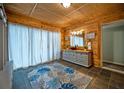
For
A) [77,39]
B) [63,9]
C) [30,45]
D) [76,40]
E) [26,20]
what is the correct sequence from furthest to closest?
[76,40] → [77,39] → [30,45] → [26,20] → [63,9]

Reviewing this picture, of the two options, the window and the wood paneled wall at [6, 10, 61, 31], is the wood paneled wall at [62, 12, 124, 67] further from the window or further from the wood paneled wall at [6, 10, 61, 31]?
the wood paneled wall at [6, 10, 61, 31]

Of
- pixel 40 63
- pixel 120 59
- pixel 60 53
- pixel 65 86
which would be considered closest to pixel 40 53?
pixel 40 63

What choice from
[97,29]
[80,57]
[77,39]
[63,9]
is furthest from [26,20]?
[97,29]

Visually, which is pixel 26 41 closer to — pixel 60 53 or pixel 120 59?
pixel 60 53

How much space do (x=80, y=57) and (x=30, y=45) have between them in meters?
2.48

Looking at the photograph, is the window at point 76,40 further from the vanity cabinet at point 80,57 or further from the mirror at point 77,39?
the vanity cabinet at point 80,57

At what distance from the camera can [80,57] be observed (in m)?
3.88

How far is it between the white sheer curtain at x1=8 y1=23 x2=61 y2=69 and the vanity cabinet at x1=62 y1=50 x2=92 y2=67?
1010mm

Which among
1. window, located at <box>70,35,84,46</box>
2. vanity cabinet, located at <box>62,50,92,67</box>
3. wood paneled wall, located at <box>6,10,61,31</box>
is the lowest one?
vanity cabinet, located at <box>62,50,92,67</box>

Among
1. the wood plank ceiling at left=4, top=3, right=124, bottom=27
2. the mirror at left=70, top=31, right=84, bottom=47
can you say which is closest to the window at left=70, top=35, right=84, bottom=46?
the mirror at left=70, top=31, right=84, bottom=47

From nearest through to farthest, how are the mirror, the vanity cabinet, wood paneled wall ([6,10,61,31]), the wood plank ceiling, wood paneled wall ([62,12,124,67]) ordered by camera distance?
the wood plank ceiling → wood paneled wall ([6,10,61,31]) → wood paneled wall ([62,12,124,67]) → the vanity cabinet → the mirror

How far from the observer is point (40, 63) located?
4.20 m

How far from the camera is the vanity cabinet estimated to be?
3623 mm

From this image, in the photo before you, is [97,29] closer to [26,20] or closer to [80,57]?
[80,57]
